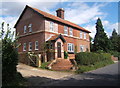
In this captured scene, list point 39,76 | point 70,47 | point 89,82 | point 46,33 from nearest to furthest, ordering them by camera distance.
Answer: point 89,82 < point 39,76 < point 46,33 < point 70,47

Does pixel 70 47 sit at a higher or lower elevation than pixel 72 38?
lower

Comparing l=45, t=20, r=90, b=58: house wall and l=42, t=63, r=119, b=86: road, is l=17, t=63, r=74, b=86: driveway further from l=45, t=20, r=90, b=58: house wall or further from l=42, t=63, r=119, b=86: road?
l=45, t=20, r=90, b=58: house wall

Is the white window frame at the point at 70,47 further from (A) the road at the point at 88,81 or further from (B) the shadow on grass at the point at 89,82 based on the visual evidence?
(B) the shadow on grass at the point at 89,82

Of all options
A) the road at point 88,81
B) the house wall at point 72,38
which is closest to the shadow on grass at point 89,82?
the road at point 88,81

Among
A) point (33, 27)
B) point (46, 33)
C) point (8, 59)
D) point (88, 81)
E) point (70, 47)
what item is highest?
point (33, 27)

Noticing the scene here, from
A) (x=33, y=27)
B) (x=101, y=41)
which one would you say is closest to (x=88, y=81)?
(x=33, y=27)

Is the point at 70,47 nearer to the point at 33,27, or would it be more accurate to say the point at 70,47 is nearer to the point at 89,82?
the point at 33,27

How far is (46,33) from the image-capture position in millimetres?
20000

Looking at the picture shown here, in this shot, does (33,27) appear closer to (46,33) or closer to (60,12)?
(46,33)

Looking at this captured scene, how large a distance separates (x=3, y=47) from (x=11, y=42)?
2.66ft

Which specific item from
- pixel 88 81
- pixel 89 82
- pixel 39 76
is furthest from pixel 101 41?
pixel 89 82

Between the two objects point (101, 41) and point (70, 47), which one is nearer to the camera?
point (70, 47)

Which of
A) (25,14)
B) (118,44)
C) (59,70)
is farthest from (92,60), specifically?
(118,44)

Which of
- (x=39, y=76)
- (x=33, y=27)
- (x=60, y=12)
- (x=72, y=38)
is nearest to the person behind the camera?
(x=39, y=76)
